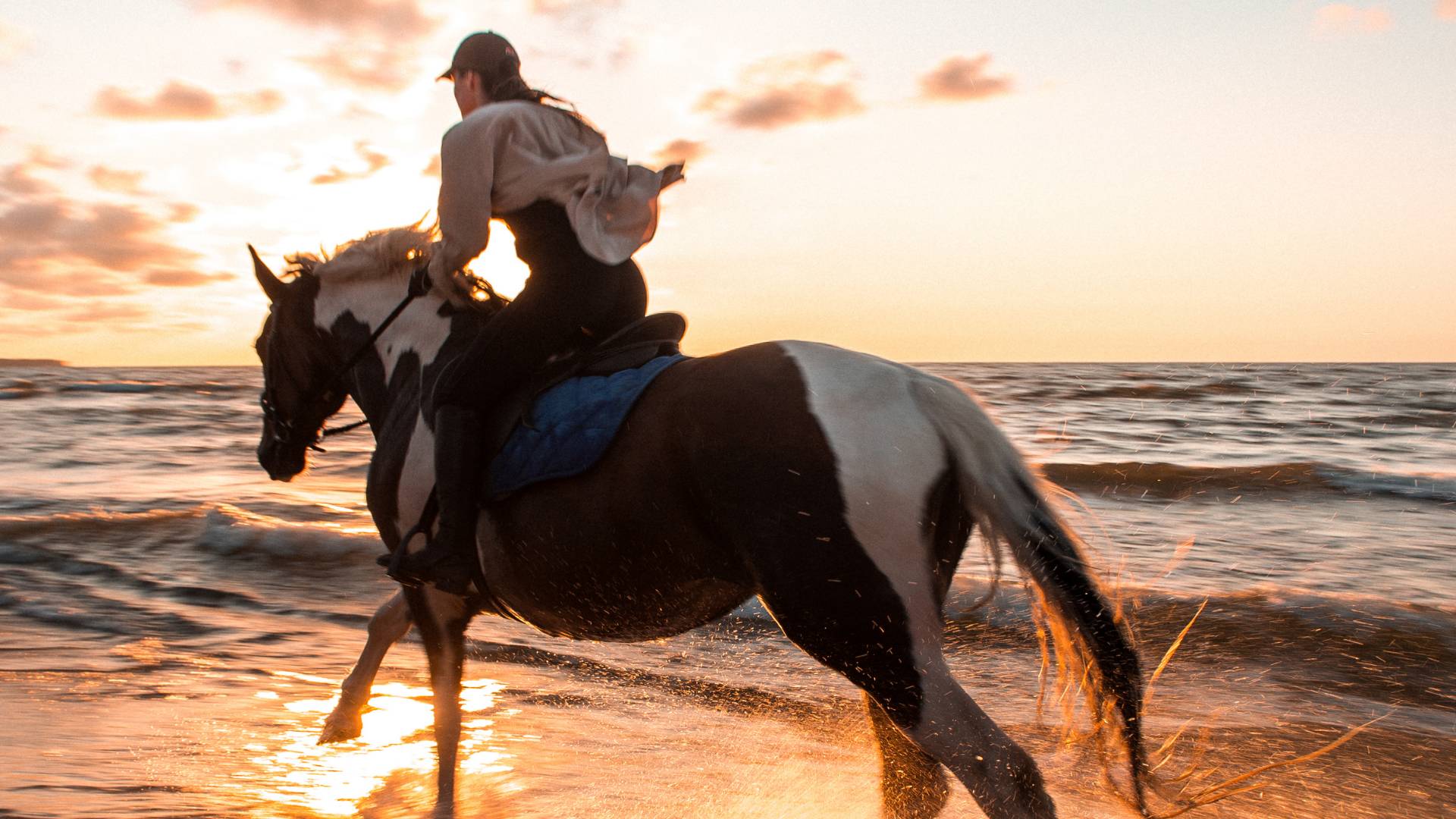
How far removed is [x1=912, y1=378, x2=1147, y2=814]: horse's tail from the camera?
2.51m

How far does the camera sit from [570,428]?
2854mm

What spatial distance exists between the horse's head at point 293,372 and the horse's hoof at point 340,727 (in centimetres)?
101

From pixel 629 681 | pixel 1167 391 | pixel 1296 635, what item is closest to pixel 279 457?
pixel 629 681

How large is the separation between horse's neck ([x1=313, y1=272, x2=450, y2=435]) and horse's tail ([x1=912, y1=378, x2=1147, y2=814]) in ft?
5.76

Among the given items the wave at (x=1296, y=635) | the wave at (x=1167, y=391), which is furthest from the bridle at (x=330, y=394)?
the wave at (x=1167, y=391)

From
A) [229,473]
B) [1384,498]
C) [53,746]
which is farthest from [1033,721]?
[229,473]

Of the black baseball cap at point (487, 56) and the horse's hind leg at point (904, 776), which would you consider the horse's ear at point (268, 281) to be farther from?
the horse's hind leg at point (904, 776)

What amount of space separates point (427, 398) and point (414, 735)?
1937 millimetres

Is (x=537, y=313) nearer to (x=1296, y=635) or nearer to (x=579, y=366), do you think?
(x=579, y=366)

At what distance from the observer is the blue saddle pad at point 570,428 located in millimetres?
2783

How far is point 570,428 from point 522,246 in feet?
1.95

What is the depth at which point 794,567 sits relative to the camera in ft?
8.05

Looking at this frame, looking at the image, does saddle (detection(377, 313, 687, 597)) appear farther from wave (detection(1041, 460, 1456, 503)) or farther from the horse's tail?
wave (detection(1041, 460, 1456, 503))

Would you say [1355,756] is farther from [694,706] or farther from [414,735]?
[414,735]
